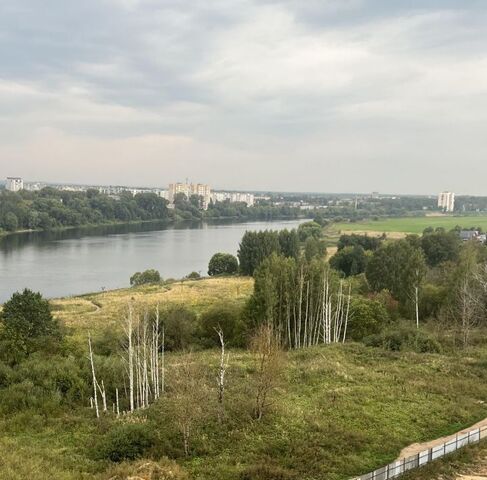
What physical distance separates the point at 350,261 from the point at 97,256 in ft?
119

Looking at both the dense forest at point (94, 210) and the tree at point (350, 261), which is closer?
the tree at point (350, 261)

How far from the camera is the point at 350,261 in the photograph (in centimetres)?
5581

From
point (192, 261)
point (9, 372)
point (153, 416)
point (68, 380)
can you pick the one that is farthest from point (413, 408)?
point (192, 261)

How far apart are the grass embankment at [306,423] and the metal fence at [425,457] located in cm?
85

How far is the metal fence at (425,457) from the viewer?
11.0 metres

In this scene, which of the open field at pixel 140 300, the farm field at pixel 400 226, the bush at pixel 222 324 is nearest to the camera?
the bush at pixel 222 324

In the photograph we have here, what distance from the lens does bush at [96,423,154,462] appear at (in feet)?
41.3

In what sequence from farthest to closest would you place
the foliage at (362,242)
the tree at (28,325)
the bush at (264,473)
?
the foliage at (362,242) → the tree at (28,325) → the bush at (264,473)

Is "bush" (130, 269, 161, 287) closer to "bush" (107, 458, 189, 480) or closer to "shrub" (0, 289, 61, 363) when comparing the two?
"shrub" (0, 289, 61, 363)

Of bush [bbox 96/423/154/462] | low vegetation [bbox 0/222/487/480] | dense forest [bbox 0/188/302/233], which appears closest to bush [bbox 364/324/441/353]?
low vegetation [bbox 0/222/487/480]

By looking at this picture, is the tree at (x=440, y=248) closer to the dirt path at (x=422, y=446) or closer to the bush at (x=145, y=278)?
the bush at (x=145, y=278)

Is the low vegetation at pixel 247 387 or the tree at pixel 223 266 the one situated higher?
the low vegetation at pixel 247 387

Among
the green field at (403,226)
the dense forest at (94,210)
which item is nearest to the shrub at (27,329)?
the dense forest at (94,210)

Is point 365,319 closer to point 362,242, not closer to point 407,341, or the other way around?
point 407,341
